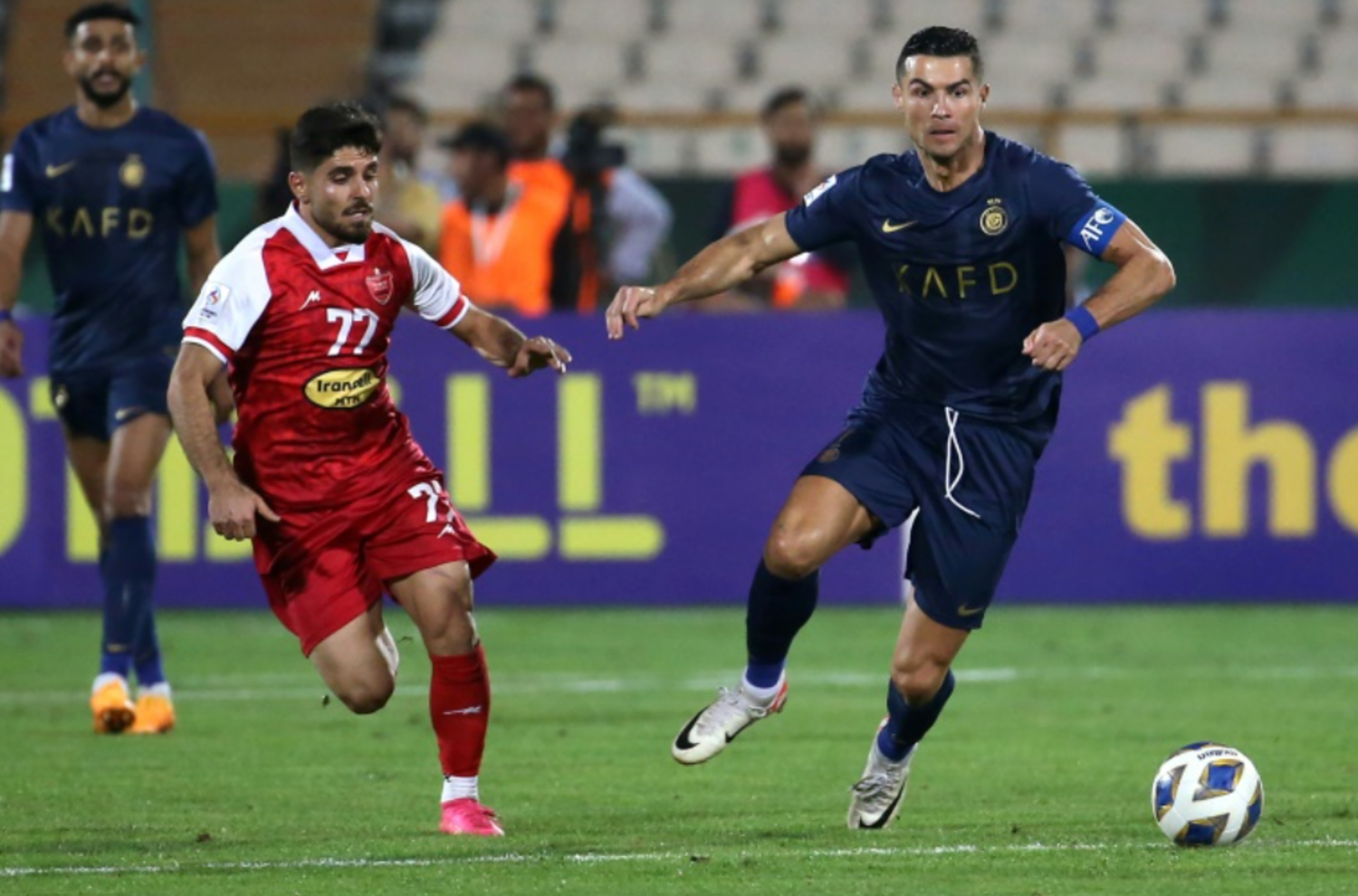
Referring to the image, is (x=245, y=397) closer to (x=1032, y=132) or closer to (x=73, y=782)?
→ (x=73, y=782)

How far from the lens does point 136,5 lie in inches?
502

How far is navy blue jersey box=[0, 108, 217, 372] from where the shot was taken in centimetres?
932

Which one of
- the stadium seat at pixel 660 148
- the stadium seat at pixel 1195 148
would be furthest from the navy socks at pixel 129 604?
the stadium seat at pixel 1195 148

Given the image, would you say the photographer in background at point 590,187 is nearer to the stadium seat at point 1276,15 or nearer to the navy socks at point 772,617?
the navy socks at point 772,617

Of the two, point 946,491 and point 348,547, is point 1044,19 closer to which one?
point 946,491

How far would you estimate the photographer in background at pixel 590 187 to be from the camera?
13.9 meters

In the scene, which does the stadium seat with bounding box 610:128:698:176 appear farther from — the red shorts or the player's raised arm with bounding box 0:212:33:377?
the red shorts

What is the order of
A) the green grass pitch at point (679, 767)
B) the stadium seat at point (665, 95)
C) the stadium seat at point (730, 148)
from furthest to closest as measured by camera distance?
1. the stadium seat at point (665, 95)
2. the stadium seat at point (730, 148)
3. the green grass pitch at point (679, 767)

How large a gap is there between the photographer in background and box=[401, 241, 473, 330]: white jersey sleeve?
21.5ft

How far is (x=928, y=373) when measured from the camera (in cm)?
723

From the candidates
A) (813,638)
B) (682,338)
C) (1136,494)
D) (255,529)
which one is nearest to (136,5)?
(682,338)

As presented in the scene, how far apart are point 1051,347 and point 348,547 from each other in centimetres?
199

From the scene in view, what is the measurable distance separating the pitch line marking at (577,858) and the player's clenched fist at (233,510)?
86cm

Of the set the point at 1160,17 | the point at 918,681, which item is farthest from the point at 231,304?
the point at 1160,17
